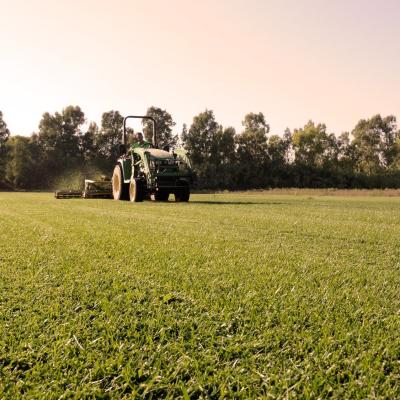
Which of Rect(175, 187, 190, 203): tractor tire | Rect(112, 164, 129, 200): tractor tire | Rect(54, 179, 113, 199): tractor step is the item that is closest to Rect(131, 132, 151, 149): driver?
Rect(112, 164, 129, 200): tractor tire

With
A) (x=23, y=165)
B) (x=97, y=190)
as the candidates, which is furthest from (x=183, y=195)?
(x=23, y=165)

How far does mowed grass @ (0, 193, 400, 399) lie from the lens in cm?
152

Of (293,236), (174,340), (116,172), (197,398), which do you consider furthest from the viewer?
(116,172)

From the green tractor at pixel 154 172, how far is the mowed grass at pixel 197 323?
967 centimetres

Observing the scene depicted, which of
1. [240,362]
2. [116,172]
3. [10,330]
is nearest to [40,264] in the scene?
[10,330]

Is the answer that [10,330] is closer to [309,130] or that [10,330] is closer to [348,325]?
[348,325]

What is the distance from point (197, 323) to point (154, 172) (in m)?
11.8

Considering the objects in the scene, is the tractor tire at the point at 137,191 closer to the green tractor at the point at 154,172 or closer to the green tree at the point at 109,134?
the green tractor at the point at 154,172

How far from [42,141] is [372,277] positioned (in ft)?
200

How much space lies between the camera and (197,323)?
2127 mm

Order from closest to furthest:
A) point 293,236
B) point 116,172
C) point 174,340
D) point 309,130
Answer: point 174,340
point 293,236
point 116,172
point 309,130

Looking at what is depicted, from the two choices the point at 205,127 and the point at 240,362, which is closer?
the point at 240,362

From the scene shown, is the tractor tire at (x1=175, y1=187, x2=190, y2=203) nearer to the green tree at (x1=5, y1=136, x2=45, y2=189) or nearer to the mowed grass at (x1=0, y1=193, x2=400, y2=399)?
the mowed grass at (x1=0, y1=193, x2=400, y2=399)

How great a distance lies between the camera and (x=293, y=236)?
5520 mm
